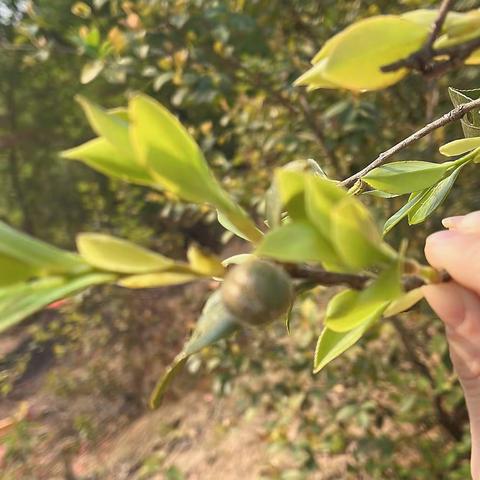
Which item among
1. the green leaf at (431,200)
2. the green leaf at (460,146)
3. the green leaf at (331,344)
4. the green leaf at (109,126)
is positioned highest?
the green leaf at (109,126)

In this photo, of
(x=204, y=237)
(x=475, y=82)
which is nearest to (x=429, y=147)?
(x=475, y=82)

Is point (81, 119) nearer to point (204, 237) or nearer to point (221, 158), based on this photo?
point (204, 237)

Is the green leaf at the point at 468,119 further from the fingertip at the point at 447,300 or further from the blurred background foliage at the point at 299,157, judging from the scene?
the blurred background foliage at the point at 299,157

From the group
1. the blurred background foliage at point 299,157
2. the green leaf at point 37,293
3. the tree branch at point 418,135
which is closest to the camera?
the green leaf at point 37,293

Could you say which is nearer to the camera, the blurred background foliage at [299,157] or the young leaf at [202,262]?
the young leaf at [202,262]

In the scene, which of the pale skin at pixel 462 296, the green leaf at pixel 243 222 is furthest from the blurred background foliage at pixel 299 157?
the green leaf at pixel 243 222

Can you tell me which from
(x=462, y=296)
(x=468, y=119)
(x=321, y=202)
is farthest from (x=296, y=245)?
(x=468, y=119)
